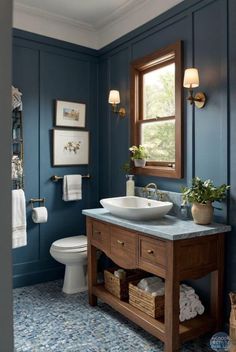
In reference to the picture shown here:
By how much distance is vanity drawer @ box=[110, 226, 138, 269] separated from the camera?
226 centimetres

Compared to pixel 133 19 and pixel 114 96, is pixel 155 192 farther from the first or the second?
pixel 133 19

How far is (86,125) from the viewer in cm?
359

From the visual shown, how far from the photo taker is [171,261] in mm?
1920

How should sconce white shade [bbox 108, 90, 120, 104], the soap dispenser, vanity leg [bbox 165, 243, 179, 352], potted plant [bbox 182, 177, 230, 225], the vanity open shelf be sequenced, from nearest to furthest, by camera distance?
vanity leg [bbox 165, 243, 179, 352] < the vanity open shelf < potted plant [bbox 182, 177, 230, 225] < the soap dispenser < sconce white shade [bbox 108, 90, 120, 104]

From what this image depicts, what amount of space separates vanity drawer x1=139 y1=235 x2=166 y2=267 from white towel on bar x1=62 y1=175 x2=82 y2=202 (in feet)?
4.55

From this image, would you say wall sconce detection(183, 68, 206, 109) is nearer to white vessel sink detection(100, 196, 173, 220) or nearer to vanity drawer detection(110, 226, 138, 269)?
white vessel sink detection(100, 196, 173, 220)

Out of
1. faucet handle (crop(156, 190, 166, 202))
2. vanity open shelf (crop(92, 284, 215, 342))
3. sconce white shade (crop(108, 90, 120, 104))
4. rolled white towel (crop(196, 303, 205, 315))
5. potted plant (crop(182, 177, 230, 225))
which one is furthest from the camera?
sconce white shade (crop(108, 90, 120, 104))

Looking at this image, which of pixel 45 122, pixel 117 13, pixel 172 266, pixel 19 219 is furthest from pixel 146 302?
Answer: pixel 117 13

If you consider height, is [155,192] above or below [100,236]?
above

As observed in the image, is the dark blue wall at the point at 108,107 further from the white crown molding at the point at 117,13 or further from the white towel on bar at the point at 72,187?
the white crown molding at the point at 117,13

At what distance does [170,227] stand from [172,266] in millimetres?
292

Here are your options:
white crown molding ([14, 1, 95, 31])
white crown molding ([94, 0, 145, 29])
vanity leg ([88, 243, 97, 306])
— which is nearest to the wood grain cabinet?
vanity leg ([88, 243, 97, 306])

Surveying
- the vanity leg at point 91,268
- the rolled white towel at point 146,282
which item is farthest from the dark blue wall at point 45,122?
the rolled white towel at point 146,282

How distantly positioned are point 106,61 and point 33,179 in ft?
5.09
